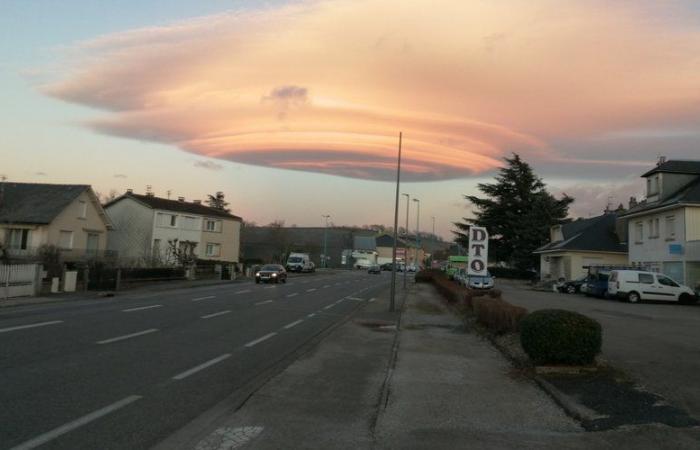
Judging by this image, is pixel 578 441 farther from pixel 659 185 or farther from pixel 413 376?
pixel 659 185

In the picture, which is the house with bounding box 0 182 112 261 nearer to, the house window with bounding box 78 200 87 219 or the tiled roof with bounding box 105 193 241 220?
the house window with bounding box 78 200 87 219

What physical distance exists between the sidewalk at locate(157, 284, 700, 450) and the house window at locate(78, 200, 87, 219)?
138ft

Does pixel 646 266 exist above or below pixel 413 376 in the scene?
above

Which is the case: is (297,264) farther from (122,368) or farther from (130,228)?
(122,368)

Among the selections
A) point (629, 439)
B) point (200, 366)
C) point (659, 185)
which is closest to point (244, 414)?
point (200, 366)

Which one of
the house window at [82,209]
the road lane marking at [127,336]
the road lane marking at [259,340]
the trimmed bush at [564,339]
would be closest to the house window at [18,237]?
the house window at [82,209]

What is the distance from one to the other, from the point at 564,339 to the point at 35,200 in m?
47.1

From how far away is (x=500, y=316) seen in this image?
13500 millimetres

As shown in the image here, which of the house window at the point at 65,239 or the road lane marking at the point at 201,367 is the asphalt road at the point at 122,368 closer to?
the road lane marking at the point at 201,367

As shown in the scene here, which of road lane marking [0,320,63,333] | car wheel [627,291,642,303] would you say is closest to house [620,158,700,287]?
car wheel [627,291,642,303]

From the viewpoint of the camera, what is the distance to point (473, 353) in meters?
11.7

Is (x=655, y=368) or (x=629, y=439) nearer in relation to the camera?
(x=629, y=439)

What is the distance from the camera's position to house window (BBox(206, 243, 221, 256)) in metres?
65.9

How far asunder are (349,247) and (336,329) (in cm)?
11620
